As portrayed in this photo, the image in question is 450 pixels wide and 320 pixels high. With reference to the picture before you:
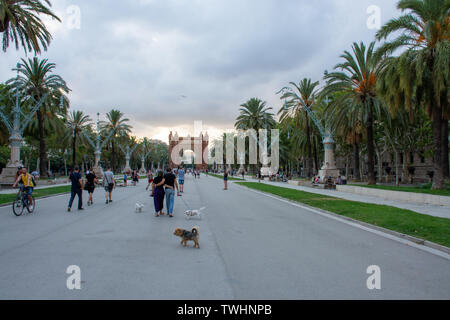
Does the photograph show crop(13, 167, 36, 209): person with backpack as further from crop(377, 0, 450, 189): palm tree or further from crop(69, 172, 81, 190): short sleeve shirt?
crop(377, 0, 450, 189): palm tree

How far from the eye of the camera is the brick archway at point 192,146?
167625mm

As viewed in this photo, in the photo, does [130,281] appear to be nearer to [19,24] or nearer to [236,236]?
[236,236]

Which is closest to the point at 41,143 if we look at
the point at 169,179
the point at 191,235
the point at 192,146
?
the point at 169,179

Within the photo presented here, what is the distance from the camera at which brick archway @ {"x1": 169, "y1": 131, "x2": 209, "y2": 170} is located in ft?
550

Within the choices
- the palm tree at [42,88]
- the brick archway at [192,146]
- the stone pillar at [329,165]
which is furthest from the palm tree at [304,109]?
the brick archway at [192,146]

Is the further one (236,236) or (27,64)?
(27,64)

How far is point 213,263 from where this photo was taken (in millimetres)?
5965

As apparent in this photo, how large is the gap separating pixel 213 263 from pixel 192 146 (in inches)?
6639

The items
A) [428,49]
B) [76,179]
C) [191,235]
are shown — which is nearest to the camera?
[191,235]

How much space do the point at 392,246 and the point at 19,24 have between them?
20744 millimetres

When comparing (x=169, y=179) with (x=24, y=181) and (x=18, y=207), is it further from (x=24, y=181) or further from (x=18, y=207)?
(x=18, y=207)

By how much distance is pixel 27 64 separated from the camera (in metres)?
36.3

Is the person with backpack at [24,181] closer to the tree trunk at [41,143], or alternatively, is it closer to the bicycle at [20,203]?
the bicycle at [20,203]
